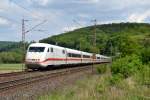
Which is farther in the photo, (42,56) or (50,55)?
(50,55)

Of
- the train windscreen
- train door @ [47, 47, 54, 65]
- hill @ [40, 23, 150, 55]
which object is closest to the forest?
hill @ [40, 23, 150, 55]

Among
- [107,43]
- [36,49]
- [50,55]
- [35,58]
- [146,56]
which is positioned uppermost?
[107,43]

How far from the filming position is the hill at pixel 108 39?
61.4 metres

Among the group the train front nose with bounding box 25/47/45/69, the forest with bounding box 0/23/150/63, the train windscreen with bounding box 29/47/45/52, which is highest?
the forest with bounding box 0/23/150/63

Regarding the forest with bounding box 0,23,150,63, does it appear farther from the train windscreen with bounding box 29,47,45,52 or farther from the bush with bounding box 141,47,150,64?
the train windscreen with bounding box 29,47,45,52

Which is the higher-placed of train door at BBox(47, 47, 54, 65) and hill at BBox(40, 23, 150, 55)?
hill at BBox(40, 23, 150, 55)

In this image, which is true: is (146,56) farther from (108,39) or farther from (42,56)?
(108,39)

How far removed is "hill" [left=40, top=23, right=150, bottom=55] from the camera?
6140 centimetres

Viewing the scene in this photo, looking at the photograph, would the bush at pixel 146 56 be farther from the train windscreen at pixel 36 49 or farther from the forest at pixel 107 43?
the train windscreen at pixel 36 49

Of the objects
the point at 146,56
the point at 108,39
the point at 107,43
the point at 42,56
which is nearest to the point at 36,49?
the point at 42,56

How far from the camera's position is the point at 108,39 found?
4902 inches

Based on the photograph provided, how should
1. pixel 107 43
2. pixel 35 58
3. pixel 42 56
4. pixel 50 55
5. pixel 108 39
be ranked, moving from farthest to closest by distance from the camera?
pixel 108 39, pixel 107 43, pixel 50 55, pixel 42 56, pixel 35 58

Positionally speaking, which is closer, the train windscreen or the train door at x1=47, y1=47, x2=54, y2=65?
the train windscreen

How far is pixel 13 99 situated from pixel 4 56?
300 feet
